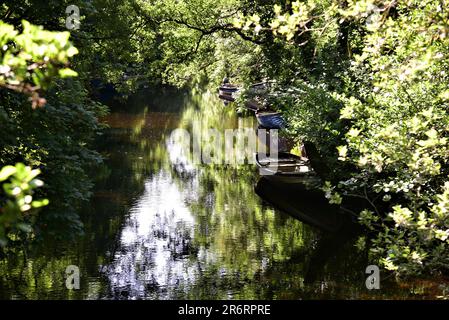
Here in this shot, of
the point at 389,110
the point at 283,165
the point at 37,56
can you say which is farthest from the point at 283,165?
the point at 37,56

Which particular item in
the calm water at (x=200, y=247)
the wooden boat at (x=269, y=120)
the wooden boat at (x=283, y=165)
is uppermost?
the wooden boat at (x=269, y=120)

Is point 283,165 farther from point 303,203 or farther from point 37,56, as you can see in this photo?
point 37,56

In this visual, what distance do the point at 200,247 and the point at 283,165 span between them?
6.55 metres

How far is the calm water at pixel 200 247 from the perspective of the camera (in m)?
12.7

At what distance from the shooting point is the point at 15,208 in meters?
3.20

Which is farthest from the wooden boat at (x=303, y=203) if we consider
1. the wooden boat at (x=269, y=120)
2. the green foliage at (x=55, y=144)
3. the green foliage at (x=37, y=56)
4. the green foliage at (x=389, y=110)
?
the green foliage at (x=37, y=56)

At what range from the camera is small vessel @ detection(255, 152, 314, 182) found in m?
20.2

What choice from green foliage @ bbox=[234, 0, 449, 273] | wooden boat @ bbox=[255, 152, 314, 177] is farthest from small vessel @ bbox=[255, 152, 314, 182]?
green foliage @ bbox=[234, 0, 449, 273]

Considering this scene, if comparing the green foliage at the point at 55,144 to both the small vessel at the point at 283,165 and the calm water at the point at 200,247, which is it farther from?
the small vessel at the point at 283,165

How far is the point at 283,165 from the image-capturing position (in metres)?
21.4

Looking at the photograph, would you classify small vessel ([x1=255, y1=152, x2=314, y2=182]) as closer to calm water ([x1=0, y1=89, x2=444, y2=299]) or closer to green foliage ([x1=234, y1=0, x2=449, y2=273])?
calm water ([x1=0, y1=89, x2=444, y2=299])

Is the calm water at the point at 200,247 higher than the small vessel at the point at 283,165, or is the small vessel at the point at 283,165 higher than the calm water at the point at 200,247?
the small vessel at the point at 283,165
